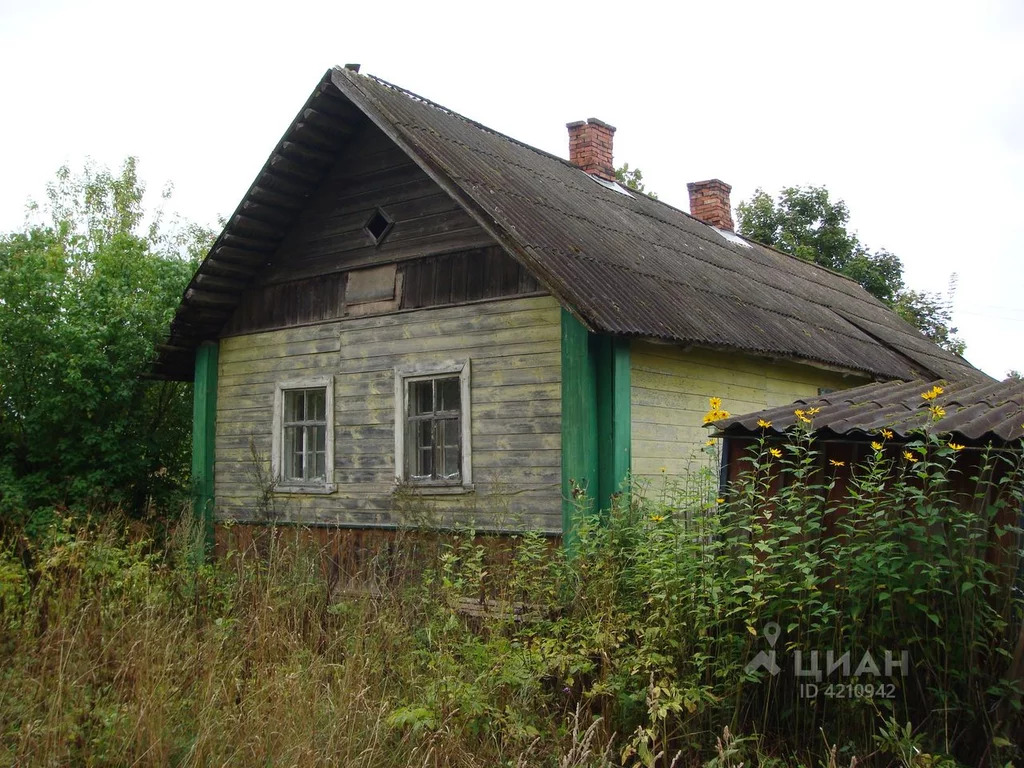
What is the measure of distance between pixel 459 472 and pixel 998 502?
504 centimetres

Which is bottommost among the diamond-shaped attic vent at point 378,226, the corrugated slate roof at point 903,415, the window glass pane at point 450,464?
the window glass pane at point 450,464

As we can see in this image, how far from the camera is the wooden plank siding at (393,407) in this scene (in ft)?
26.9

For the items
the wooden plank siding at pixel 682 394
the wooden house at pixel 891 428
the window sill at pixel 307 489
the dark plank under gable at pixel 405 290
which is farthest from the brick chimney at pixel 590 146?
the wooden house at pixel 891 428

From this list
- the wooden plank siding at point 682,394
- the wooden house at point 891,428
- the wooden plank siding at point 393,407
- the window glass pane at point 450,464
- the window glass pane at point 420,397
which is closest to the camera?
the wooden house at point 891,428

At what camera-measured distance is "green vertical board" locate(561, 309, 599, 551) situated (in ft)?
25.7

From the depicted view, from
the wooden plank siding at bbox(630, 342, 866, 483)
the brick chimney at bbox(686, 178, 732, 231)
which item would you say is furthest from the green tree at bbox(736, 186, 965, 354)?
the wooden plank siding at bbox(630, 342, 866, 483)

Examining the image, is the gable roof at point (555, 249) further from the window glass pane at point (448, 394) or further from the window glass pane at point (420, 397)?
the window glass pane at point (420, 397)

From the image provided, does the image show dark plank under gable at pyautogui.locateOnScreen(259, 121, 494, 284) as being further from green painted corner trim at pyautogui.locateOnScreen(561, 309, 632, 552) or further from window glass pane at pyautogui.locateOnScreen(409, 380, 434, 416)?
green painted corner trim at pyautogui.locateOnScreen(561, 309, 632, 552)

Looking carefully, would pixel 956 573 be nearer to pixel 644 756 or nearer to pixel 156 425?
pixel 644 756

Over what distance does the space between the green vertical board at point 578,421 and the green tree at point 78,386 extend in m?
5.59

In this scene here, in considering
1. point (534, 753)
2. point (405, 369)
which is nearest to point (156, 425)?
point (405, 369)

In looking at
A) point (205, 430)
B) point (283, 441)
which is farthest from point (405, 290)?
point (205, 430)

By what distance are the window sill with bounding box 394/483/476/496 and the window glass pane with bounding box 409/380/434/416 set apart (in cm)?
72

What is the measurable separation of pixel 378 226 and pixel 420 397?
6.27ft
